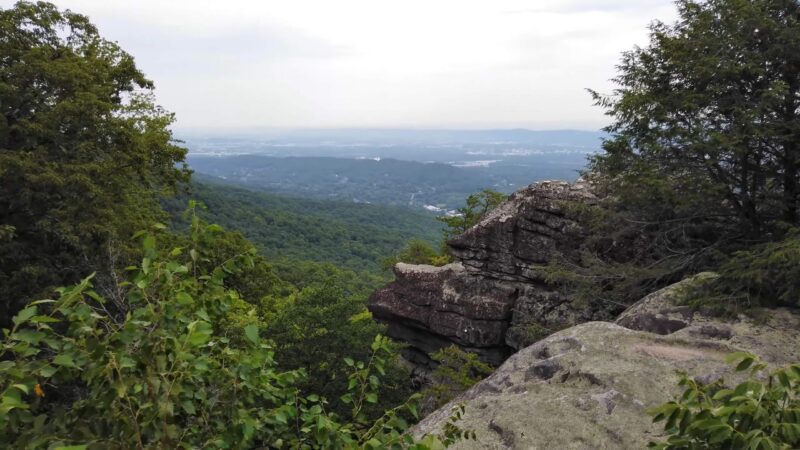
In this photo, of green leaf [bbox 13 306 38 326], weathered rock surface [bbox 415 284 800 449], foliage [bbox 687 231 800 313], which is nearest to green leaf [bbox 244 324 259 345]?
green leaf [bbox 13 306 38 326]

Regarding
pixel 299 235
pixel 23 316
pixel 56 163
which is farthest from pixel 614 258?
pixel 299 235

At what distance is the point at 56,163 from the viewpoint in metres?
14.3

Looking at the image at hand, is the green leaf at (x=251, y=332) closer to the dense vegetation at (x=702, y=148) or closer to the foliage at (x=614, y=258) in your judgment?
the dense vegetation at (x=702, y=148)

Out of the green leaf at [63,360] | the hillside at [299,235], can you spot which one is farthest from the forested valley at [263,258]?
the hillside at [299,235]

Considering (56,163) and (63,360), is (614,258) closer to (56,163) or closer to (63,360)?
(63,360)

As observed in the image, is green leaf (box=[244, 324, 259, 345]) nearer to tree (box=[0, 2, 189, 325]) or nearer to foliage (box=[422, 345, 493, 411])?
foliage (box=[422, 345, 493, 411])

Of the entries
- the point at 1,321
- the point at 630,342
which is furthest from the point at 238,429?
the point at 1,321

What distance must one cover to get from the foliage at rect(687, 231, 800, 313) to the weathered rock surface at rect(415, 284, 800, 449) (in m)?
0.29

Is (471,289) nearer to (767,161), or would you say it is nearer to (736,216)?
(736,216)

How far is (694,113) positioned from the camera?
11711 millimetres

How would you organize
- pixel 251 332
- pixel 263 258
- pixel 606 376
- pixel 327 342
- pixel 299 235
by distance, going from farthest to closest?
pixel 299 235 < pixel 327 342 < pixel 263 258 < pixel 606 376 < pixel 251 332

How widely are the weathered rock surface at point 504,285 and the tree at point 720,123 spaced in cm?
281

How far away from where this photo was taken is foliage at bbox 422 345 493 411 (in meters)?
13.4

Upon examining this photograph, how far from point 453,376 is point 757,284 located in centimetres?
795
